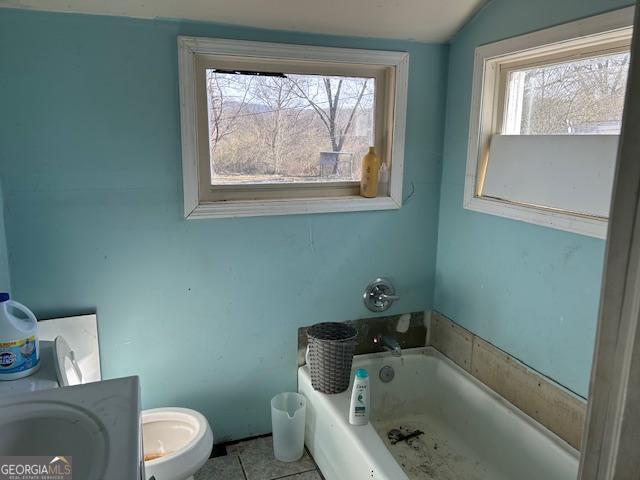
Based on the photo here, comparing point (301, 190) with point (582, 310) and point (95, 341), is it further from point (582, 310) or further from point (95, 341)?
point (582, 310)

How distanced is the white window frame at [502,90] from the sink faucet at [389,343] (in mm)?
770

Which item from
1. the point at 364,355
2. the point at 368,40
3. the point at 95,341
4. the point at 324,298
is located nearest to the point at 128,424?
the point at 95,341

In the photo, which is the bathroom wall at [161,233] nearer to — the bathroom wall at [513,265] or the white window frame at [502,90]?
the bathroom wall at [513,265]

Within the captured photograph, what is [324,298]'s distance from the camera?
2432 mm

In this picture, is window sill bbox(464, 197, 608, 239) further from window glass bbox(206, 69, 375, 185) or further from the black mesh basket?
the black mesh basket

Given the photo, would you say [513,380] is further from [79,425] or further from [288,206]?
[79,425]

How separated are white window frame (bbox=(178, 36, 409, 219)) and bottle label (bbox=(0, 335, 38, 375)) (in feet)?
2.98

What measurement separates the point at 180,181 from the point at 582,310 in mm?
1684

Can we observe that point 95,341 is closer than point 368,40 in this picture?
Yes

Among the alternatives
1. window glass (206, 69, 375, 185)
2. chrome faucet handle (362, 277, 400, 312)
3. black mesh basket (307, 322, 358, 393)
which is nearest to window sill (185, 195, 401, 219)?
window glass (206, 69, 375, 185)

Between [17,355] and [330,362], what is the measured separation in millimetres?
1240

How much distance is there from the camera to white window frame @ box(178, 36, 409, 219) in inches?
79.2

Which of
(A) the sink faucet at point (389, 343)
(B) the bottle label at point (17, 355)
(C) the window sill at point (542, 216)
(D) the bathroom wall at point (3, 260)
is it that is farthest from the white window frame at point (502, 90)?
(D) the bathroom wall at point (3, 260)

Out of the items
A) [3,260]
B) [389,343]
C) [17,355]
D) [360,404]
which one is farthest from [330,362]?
[3,260]
